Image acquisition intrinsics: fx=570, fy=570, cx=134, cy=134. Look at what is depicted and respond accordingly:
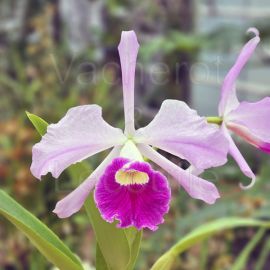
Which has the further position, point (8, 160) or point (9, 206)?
point (8, 160)

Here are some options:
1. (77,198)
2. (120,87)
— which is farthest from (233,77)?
(120,87)

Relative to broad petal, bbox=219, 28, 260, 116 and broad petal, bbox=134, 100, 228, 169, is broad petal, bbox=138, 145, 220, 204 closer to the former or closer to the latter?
broad petal, bbox=134, 100, 228, 169

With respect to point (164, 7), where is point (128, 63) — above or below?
above

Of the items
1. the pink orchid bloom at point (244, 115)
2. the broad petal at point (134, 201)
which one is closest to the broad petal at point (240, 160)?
the pink orchid bloom at point (244, 115)

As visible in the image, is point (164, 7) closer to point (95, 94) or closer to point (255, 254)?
point (95, 94)

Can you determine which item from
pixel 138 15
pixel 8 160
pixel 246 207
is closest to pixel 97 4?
pixel 138 15

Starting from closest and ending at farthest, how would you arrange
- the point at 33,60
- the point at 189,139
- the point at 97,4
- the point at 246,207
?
the point at 189,139
the point at 246,207
the point at 33,60
the point at 97,4
